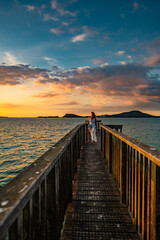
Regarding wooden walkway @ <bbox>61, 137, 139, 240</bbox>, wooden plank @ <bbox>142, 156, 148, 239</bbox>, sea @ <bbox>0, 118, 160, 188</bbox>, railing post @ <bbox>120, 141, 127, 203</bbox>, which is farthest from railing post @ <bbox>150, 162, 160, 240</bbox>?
sea @ <bbox>0, 118, 160, 188</bbox>

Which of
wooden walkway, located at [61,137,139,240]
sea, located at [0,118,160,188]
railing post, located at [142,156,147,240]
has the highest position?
railing post, located at [142,156,147,240]

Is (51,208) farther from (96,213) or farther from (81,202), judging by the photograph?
(81,202)

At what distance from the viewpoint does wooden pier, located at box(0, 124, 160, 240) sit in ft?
3.29

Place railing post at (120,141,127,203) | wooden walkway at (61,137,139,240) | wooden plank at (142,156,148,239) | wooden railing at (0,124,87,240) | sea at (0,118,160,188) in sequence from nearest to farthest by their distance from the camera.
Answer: wooden railing at (0,124,87,240), wooden plank at (142,156,148,239), wooden walkway at (61,137,139,240), railing post at (120,141,127,203), sea at (0,118,160,188)

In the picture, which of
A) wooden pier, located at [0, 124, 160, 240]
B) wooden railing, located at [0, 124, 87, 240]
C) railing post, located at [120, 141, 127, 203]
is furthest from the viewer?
railing post, located at [120, 141, 127, 203]

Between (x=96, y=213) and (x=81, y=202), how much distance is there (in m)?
0.45

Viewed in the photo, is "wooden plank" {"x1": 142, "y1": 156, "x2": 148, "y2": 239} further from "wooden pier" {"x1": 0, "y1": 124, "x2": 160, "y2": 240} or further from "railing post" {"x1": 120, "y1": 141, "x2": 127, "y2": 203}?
"railing post" {"x1": 120, "y1": 141, "x2": 127, "y2": 203}

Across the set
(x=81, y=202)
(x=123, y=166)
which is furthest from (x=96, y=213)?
(x=123, y=166)

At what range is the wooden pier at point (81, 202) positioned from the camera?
100 centimetres

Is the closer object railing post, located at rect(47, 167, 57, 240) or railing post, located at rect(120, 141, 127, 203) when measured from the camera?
railing post, located at rect(47, 167, 57, 240)

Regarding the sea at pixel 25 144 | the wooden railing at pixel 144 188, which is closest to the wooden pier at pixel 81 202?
the wooden railing at pixel 144 188

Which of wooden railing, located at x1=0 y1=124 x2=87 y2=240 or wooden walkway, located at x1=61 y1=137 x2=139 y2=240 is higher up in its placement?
wooden railing, located at x1=0 y1=124 x2=87 y2=240

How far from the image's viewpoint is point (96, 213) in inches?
111

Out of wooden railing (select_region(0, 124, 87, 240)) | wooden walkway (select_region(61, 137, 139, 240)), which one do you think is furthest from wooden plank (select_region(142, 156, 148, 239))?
wooden railing (select_region(0, 124, 87, 240))
